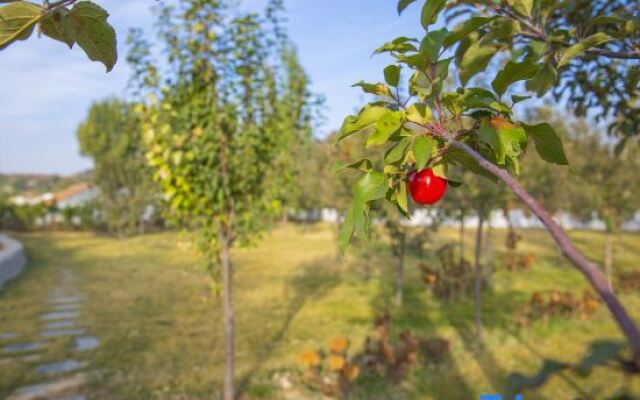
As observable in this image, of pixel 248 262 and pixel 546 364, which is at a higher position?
pixel 546 364

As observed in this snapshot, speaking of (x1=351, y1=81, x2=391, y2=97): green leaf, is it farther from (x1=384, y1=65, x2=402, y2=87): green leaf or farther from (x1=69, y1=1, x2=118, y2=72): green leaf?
(x1=69, y1=1, x2=118, y2=72): green leaf

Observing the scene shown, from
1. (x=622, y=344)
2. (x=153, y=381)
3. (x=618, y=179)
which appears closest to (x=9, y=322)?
(x=153, y=381)

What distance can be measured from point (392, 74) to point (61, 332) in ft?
29.8

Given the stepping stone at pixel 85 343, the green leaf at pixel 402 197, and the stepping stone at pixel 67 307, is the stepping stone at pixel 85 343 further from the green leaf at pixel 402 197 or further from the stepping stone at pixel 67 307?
the green leaf at pixel 402 197

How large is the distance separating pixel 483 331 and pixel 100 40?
8414 mm

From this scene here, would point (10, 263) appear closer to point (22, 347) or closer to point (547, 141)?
point (22, 347)

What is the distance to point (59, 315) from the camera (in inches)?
382

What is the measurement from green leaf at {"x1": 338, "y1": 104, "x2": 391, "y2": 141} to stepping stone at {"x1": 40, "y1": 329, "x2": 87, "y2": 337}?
8714 mm

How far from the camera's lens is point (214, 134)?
486 centimetres

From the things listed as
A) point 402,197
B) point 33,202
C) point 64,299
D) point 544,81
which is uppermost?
point 33,202

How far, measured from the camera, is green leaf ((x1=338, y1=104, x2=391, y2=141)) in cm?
103

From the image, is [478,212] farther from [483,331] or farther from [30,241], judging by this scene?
[30,241]

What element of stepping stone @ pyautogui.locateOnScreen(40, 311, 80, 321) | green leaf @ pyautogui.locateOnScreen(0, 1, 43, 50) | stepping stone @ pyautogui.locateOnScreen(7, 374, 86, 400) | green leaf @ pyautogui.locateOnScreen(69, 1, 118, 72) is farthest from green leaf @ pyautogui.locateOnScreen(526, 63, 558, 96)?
stepping stone @ pyautogui.locateOnScreen(40, 311, 80, 321)

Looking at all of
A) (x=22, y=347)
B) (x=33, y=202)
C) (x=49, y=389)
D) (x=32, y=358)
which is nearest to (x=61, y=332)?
(x=22, y=347)
